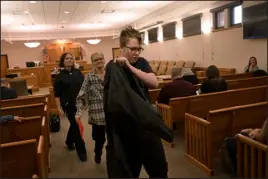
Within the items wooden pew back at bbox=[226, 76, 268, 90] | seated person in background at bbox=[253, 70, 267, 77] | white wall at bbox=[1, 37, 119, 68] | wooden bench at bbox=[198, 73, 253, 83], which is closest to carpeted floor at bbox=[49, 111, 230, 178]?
wooden pew back at bbox=[226, 76, 268, 90]

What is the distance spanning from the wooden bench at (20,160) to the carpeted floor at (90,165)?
89cm

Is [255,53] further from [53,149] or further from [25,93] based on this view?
[25,93]

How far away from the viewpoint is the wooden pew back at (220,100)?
3.33m

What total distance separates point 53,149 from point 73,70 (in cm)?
122

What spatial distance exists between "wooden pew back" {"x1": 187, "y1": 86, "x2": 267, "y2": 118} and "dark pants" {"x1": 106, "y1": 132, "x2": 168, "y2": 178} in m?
2.05

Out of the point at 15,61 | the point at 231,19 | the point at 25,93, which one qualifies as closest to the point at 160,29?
the point at 231,19

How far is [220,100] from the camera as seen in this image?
3.41 meters

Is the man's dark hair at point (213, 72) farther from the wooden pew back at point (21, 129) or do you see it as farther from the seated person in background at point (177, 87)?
the wooden pew back at point (21, 129)

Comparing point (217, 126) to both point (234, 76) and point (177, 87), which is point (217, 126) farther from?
point (234, 76)

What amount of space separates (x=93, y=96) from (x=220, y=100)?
1.84 m

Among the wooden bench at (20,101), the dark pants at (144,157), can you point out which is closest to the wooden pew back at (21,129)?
the wooden bench at (20,101)

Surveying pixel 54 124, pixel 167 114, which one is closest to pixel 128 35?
pixel 167 114

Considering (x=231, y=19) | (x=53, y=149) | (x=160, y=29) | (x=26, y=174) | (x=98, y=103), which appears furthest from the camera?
(x=160, y=29)

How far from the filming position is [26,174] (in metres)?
1.82
